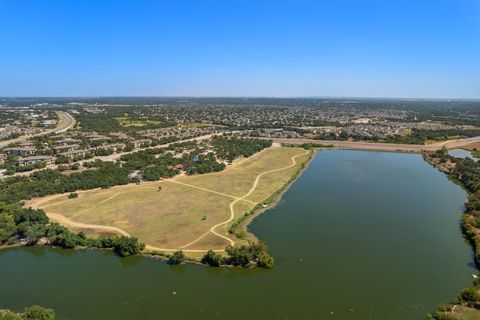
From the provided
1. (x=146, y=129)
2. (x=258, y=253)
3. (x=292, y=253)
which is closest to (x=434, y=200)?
(x=292, y=253)

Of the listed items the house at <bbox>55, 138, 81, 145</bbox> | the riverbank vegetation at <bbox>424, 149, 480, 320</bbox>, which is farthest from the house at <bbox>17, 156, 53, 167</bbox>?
the riverbank vegetation at <bbox>424, 149, 480, 320</bbox>

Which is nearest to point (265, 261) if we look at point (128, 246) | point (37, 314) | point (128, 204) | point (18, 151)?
point (128, 246)

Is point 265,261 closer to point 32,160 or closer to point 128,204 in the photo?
point 128,204

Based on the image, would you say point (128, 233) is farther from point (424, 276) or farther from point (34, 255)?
point (424, 276)

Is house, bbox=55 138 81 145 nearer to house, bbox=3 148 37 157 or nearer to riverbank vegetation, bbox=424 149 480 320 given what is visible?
house, bbox=3 148 37 157

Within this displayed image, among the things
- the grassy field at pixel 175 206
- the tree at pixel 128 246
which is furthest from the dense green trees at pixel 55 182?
the tree at pixel 128 246

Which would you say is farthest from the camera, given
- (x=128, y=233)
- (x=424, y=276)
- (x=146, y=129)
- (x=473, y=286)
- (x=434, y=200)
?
(x=146, y=129)
